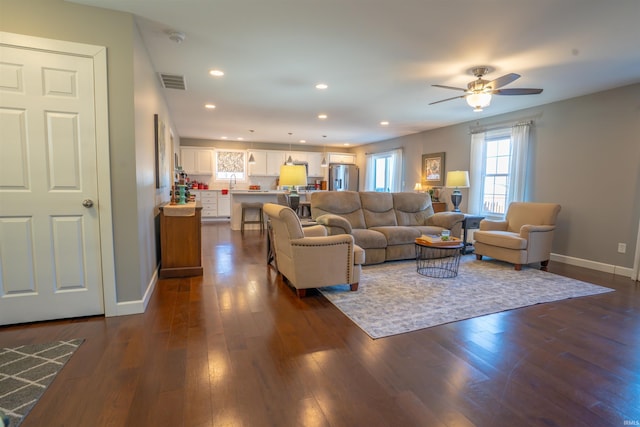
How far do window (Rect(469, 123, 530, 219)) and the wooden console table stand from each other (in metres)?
4.98

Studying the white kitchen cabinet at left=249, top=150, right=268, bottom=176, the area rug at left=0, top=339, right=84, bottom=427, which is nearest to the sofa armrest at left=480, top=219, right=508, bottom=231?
the area rug at left=0, top=339, right=84, bottom=427

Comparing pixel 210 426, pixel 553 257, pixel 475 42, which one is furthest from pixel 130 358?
pixel 553 257

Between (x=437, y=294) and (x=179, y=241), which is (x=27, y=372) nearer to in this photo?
(x=179, y=241)

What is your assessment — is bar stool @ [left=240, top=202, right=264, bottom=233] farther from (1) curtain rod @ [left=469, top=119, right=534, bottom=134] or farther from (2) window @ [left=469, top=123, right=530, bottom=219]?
(1) curtain rod @ [left=469, top=119, right=534, bottom=134]

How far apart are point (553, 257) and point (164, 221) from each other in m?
5.63

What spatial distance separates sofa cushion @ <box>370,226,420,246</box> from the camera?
4.43 m

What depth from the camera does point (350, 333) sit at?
2365 millimetres

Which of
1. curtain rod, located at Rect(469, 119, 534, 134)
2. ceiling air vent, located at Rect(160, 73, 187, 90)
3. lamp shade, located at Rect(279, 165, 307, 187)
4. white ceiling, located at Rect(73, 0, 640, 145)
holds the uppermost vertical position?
white ceiling, located at Rect(73, 0, 640, 145)

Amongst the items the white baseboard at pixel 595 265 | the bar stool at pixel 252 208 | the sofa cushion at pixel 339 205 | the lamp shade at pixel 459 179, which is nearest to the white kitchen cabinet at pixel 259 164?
the bar stool at pixel 252 208

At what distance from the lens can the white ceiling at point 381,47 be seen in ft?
7.77

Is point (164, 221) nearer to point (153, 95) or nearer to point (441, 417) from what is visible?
point (153, 95)

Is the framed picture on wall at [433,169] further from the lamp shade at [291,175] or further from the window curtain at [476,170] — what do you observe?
the lamp shade at [291,175]

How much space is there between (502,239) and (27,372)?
4912mm

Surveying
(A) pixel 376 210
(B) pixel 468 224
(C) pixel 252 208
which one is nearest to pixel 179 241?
(A) pixel 376 210
